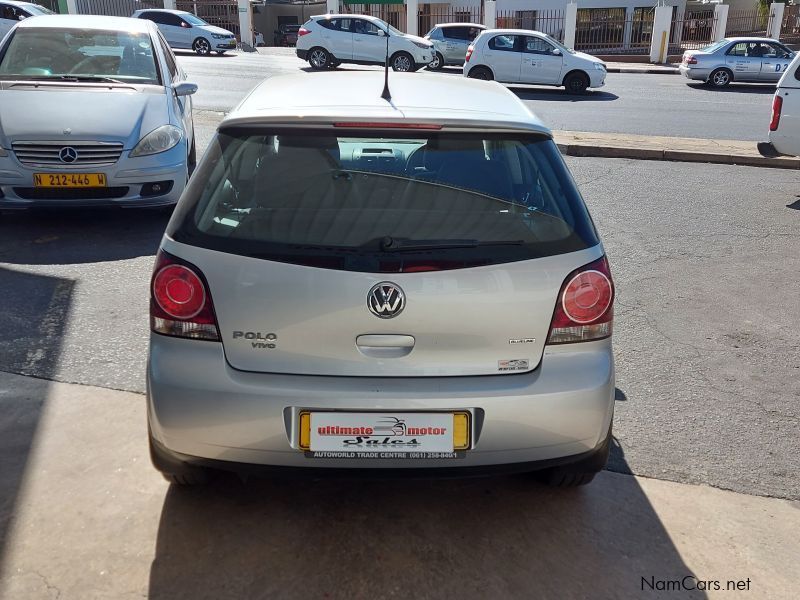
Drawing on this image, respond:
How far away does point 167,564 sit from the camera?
2.87 m

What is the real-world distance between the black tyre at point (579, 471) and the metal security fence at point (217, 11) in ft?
126

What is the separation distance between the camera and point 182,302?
2.76 m

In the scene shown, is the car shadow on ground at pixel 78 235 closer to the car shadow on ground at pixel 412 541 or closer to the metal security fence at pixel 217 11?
the car shadow on ground at pixel 412 541

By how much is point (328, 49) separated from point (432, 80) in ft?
73.9

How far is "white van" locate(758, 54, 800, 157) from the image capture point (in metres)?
9.35

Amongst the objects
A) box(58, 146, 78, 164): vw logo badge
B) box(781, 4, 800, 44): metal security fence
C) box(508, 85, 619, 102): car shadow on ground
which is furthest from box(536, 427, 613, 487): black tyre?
box(781, 4, 800, 44): metal security fence

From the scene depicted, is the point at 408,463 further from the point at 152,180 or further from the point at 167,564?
the point at 152,180

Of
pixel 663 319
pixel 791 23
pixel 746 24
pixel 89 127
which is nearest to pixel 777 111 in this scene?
pixel 663 319

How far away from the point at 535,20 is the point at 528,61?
1799 centimetres

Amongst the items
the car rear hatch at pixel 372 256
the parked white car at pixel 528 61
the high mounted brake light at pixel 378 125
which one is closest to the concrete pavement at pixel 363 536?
the car rear hatch at pixel 372 256

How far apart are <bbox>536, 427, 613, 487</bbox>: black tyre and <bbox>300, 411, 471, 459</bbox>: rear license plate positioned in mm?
519

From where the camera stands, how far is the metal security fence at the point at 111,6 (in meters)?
38.1

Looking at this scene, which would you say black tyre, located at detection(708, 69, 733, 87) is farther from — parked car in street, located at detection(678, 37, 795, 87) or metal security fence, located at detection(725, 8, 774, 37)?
metal security fence, located at detection(725, 8, 774, 37)

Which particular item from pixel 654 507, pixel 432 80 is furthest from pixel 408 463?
pixel 432 80
